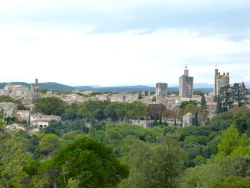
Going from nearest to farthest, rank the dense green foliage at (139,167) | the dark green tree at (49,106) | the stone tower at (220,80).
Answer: the dense green foliage at (139,167)
the dark green tree at (49,106)
the stone tower at (220,80)

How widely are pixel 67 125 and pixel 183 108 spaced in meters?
19.9

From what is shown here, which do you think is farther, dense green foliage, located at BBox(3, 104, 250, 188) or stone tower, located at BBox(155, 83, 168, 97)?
stone tower, located at BBox(155, 83, 168, 97)

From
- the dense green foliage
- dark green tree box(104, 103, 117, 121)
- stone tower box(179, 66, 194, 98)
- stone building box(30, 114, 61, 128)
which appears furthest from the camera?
stone tower box(179, 66, 194, 98)

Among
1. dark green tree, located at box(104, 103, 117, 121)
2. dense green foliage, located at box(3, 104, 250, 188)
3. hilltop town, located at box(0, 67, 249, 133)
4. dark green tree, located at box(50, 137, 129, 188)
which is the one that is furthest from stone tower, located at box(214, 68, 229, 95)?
dark green tree, located at box(50, 137, 129, 188)

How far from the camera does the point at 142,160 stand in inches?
603

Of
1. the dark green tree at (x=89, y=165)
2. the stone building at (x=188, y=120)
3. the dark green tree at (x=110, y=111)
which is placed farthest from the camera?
the dark green tree at (x=110, y=111)

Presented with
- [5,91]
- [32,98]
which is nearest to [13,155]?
[32,98]

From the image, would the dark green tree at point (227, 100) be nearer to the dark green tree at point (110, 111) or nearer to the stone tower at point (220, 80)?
the dark green tree at point (110, 111)

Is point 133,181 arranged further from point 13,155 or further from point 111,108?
point 111,108

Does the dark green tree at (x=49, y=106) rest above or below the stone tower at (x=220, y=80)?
below

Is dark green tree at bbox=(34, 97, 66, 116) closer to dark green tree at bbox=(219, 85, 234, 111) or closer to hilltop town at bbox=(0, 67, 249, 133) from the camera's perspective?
hilltop town at bbox=(0, 67, 249, 133)

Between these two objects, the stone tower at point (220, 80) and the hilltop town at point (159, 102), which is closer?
the hilltop town at point (159, 102)

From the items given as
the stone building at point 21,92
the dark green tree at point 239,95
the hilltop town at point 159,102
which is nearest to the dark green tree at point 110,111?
the hilltop town at point 159,102

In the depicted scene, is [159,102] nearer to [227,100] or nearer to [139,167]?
[227,100]
